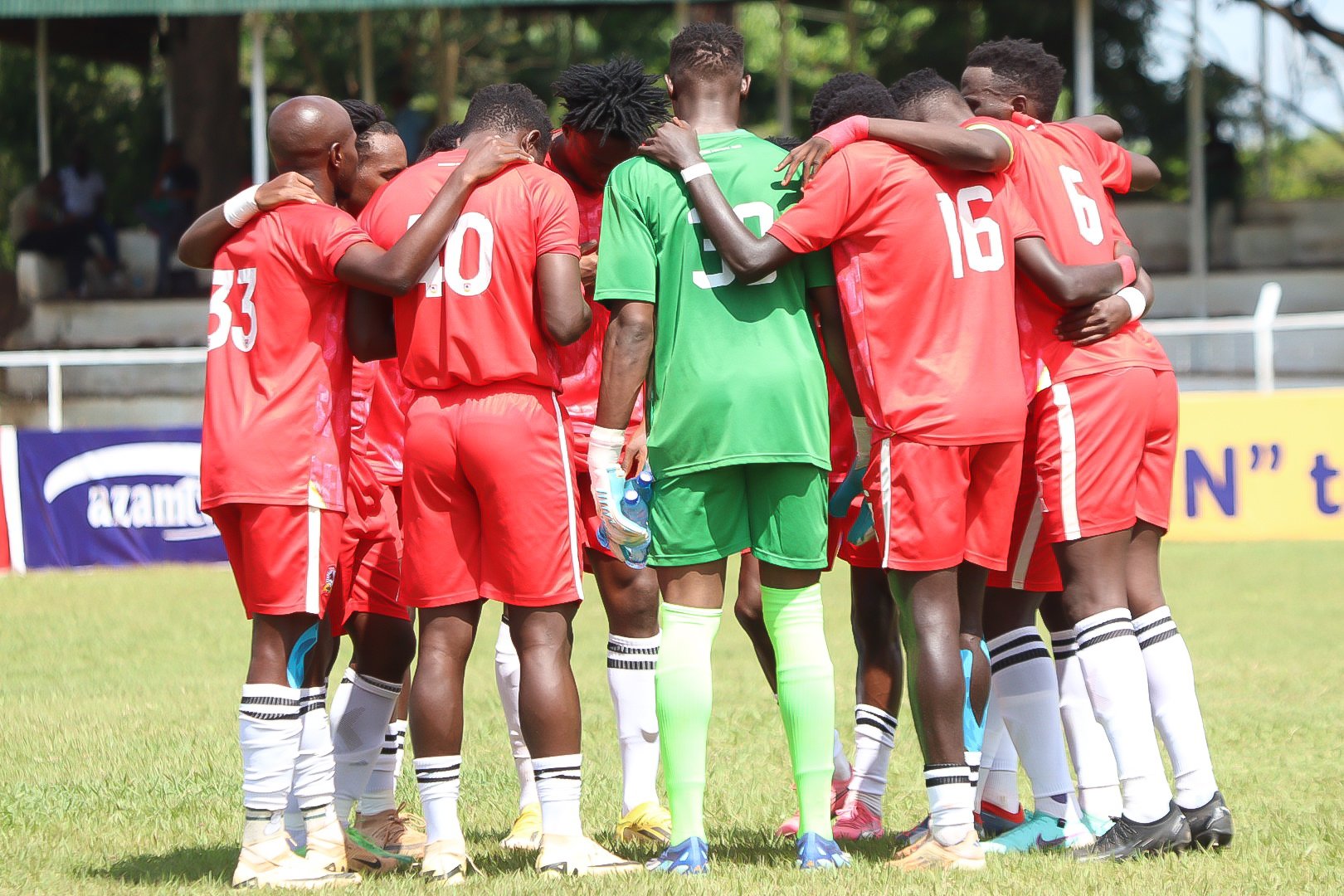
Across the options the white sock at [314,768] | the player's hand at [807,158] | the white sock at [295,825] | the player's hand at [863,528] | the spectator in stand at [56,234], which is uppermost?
the spectator in stand at [56,234]

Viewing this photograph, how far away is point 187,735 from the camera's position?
7.21 meters

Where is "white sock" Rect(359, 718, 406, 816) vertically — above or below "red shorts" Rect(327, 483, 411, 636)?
below

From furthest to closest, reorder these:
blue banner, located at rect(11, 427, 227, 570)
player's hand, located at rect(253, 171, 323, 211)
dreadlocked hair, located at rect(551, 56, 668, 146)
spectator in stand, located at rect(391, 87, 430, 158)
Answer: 1. spectator in stand, located at rect(391, 87, 430, 158)
2. blue banner, located at rect(11, 427, 227, 570)
3. dreadlocked hair, located at rect(551, 56, 668, 146)
4. player's hand, located at rect(253, 171, 323, 211)

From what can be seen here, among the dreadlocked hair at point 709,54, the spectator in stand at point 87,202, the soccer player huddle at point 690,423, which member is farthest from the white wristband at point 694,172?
the spectator in stand at point 87,202

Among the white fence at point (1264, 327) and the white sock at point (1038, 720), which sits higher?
the white fence at point (1264, 327)

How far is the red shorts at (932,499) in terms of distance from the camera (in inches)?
185

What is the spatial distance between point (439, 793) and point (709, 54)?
7.77 ft

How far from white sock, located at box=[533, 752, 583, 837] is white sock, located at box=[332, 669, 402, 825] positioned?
0.77 m

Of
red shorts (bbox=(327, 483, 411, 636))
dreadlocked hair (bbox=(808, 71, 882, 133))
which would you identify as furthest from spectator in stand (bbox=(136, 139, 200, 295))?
red shorts (bbox=(327, 483, 411, 636))

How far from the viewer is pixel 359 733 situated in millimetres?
5270

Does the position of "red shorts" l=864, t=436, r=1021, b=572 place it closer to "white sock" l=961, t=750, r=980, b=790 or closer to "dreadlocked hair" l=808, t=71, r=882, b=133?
"white sock" l=961, t=750, r=980, b=790

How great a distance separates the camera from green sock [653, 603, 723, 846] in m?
4.71

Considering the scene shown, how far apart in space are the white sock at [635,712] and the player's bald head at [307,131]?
1952 mm

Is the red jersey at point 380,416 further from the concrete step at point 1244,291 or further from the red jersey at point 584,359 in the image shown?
the concrete step at point 1244,291
